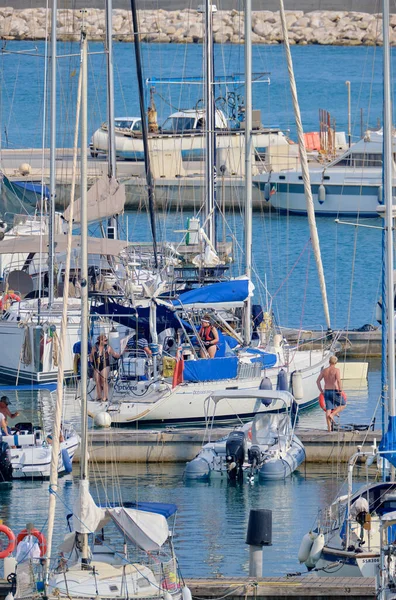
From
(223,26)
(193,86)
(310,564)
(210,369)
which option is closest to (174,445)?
(210,369)

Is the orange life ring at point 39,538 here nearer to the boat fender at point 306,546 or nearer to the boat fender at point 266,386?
the boat fender at point 306,546

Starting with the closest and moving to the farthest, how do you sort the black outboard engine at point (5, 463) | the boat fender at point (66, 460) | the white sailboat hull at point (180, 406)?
the boat fender at point (66, 460) < the black outboard engine at point (5, 463) < the white sailboat hull at point (180, 406)

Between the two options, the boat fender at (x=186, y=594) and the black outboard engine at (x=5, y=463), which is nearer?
the boat fender at (x=186, y=594)

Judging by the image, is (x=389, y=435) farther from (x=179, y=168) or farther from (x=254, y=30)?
(x=254, y=30)

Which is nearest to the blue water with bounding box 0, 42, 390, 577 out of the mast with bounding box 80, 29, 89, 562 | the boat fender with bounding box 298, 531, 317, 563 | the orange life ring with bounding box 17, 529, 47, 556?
the boat fender with bounding box 298, 531, 317, 563

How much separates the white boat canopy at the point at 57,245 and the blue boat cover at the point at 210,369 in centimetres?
562

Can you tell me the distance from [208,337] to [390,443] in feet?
28.3

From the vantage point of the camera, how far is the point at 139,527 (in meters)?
17.8

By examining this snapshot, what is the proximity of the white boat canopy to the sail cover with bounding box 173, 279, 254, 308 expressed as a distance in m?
4.18

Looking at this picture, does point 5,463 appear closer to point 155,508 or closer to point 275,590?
point 155,508

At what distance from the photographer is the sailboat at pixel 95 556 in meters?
16.9

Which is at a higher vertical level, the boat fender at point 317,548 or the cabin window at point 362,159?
the cabin window at point 362,159

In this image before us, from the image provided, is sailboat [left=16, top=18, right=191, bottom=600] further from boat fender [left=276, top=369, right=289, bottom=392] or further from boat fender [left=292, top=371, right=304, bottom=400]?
boat fender [left=292, top=371, right=304, bottom=400]

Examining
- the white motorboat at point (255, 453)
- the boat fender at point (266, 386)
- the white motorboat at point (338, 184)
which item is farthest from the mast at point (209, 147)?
the white motorboat at point (338, 184)
